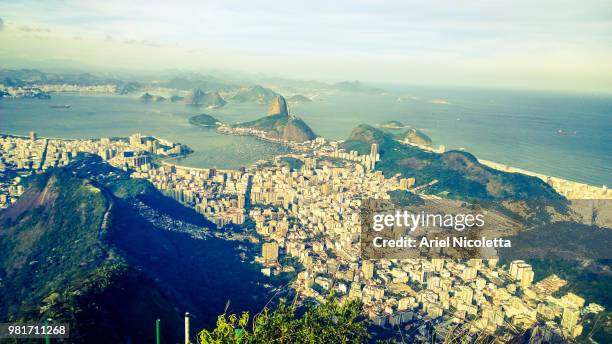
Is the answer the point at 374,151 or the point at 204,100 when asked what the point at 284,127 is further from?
A: the point at 204,100

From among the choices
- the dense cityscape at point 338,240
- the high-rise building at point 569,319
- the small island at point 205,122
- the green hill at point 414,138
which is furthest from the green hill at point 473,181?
the small island at point 205,122

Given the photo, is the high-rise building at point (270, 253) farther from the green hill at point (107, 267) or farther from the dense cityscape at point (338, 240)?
the green hill at point (107, 267)

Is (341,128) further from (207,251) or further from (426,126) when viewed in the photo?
(207,251)

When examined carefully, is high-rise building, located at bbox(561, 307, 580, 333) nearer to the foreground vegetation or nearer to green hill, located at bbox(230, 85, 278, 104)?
the foreground vegetation

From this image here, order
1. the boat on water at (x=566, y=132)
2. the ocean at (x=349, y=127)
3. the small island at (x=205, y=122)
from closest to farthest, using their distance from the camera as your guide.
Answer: the ocean at (x=349, y=127), the small island at (x=205, y=122), the boat on water at (x=566, y=132)

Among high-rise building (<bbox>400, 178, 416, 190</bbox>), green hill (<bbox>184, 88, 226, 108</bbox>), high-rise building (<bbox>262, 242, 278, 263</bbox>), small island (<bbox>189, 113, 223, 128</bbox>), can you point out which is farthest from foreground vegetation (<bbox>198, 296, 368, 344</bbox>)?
green hill (<bbox>184, 88, 226, 108</bbox>)

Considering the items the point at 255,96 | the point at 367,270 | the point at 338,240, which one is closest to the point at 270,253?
the point at 338,240
